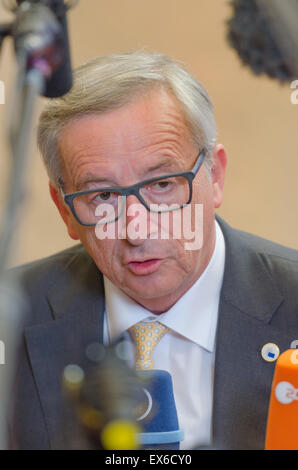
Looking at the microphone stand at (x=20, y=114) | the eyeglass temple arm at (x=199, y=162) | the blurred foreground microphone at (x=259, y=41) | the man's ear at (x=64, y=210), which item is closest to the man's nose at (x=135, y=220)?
the eyeglass temple arm at (x=199, y=162)

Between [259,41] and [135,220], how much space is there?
439 millimetres

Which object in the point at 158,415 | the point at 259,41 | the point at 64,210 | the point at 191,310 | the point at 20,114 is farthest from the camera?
the point at 64,210

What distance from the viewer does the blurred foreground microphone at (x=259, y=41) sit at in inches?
16.3

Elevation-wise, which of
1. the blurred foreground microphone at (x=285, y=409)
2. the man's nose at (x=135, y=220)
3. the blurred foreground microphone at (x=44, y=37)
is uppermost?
the blurred foreground microphone at (x=44, y=37)

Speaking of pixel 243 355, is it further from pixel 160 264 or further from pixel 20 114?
pixel 20 114

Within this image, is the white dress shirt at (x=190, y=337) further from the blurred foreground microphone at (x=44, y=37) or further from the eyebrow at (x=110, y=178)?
the blurred foreground microphone at (x=44, y=37)

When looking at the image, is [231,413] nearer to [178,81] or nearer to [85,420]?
[85,420]

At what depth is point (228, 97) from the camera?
5.83ft

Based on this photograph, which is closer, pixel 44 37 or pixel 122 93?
pixel 44 37

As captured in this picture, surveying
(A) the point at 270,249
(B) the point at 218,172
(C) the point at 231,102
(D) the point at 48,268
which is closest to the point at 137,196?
(B) the point at 218,172

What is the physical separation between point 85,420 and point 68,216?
0.43 metres

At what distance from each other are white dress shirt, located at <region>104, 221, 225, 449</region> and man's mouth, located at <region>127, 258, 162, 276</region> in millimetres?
103

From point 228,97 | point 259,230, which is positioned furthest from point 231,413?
point 228,97

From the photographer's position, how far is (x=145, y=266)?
950mm
